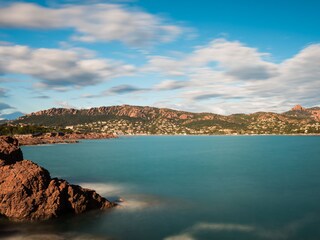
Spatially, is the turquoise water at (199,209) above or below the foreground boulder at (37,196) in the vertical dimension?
below

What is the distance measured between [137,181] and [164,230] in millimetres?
26807

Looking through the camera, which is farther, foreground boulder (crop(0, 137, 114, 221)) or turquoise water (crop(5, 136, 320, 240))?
foreground boulder (crop(0, 137, 114, 221))

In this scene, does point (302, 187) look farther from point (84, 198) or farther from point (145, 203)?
point (84, 198)

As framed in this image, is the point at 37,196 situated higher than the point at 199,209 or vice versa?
the point at 37,196

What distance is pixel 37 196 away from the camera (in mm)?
32250

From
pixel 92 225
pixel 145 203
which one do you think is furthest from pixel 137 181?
pixel 92 225

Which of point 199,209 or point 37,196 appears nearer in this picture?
point 37,196

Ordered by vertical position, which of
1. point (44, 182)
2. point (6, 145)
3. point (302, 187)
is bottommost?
point (302, 187)

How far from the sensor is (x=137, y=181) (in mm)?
54656

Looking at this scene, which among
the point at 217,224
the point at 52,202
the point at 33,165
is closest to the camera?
the point at 217,224

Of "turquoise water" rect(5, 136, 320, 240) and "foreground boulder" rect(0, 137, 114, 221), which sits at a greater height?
"foreground boulder" rect(0, 137, 114, 221)

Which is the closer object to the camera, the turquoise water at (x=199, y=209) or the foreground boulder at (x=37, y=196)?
the turquoise water at (x=199, y=209)

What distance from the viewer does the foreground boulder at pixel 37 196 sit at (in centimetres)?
3158

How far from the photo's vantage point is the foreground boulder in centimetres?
A: 3158
